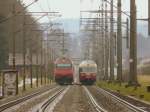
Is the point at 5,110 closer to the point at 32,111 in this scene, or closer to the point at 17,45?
the point at 32,111

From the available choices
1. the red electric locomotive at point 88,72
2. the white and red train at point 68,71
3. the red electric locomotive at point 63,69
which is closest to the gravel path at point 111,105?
the red electric locomotive at point 63,69

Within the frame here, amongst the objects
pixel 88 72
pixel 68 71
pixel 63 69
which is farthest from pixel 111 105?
pixel 88 72

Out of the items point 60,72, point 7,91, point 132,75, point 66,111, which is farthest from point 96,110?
point 60,72

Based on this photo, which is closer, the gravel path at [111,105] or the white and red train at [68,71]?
the gravel path at [111,105]

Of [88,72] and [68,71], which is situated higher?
[68,71]

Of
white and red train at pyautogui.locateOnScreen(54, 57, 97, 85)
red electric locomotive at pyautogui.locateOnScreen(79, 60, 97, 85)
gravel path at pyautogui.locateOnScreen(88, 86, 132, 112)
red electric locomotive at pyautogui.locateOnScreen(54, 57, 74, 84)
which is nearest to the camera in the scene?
gravel path at pyautogui.locateOnScreen(88, 86, 132, 112)

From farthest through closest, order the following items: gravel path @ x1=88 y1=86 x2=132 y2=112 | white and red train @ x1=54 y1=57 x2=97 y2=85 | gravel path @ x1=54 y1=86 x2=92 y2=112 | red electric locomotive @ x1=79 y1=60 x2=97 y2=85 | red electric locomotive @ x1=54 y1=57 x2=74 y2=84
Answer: red electric locomotive @ x1=79 y1=60 x2=97 y2=85 → white and red train @ x1=54 y1=57 x2=97 y2=85 → red electric locomotive @ x1=54 y1=57 x2=74 y2=84 → gravel path @ x1=54 y1=86 x2=92 y2=112 → gravel path @ x1=88 y1=86 x2=132 y2=112

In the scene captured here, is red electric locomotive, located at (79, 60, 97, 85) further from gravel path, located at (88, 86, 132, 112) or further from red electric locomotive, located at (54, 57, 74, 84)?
gravel path, located at (88, 86, 132, 112)

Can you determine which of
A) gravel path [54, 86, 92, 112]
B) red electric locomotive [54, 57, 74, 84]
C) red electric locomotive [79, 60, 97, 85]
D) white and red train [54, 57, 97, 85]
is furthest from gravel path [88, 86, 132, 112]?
red electric locomotive [79, 60, 97, 85]

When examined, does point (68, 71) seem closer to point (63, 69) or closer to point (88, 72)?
point (63, 69)

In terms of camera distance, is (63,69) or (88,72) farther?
(88,72)

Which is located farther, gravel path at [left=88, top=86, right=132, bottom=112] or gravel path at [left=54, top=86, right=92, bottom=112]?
gravel path at [left=54, top=86, right=92, bottom=112]

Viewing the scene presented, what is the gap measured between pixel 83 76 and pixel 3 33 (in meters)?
16.2

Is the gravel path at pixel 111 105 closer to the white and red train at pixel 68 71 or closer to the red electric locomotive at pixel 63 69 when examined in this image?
the red electric locomotive at pixel 63 69
